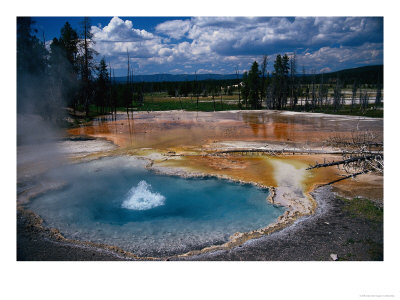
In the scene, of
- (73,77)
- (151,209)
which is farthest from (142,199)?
(73,77)

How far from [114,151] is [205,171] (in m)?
3.44

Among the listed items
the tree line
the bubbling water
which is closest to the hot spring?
the bubbling water

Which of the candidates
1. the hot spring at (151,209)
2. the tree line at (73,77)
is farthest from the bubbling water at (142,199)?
the tree line at (73,77)

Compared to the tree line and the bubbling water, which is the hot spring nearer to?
the bubbling water

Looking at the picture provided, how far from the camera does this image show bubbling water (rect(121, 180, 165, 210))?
491cm

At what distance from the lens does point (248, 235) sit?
399cm

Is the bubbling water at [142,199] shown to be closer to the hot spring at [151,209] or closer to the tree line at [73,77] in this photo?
the hot spring at [151,209]

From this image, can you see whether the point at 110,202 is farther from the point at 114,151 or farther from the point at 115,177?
the point at 114,151

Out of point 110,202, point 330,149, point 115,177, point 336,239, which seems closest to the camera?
point 336,239

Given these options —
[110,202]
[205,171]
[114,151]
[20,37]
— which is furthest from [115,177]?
[20,37]

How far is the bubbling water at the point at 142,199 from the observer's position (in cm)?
491

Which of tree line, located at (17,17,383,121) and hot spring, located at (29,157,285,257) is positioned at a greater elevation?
tree line, located at (17,17,383,121)

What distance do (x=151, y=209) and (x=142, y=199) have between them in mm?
455
